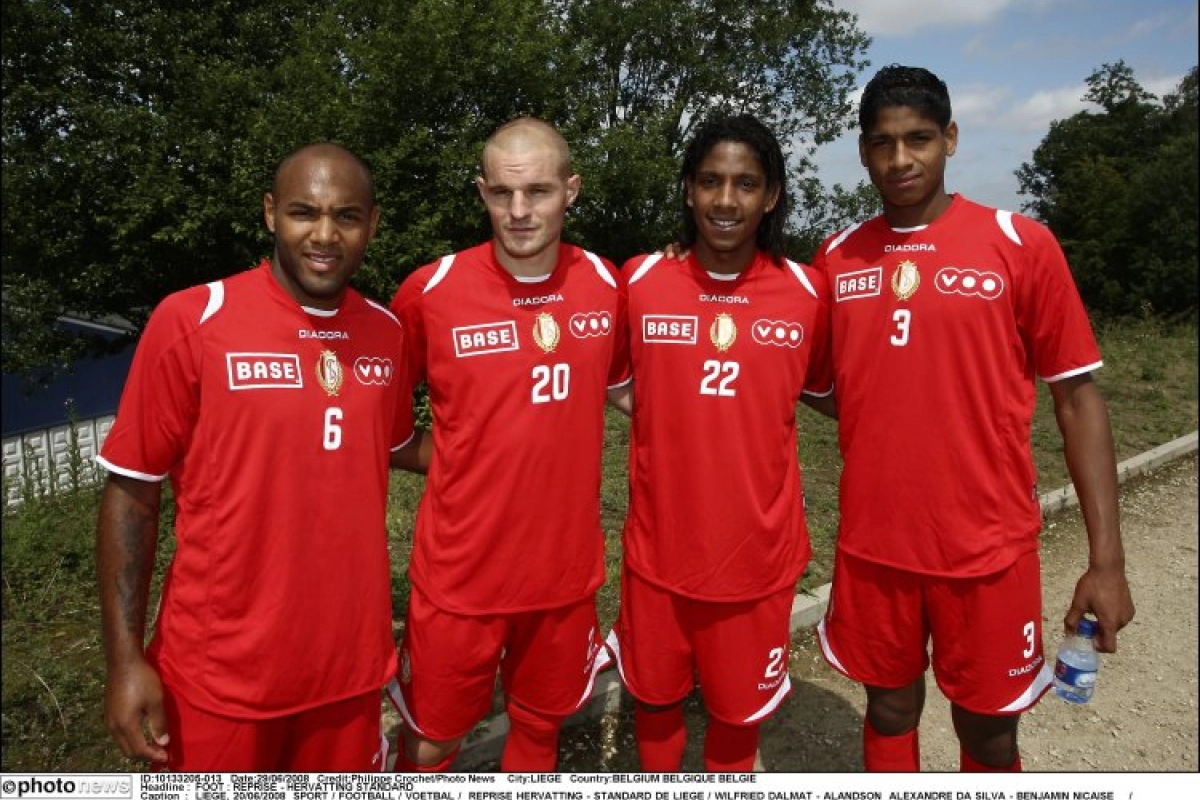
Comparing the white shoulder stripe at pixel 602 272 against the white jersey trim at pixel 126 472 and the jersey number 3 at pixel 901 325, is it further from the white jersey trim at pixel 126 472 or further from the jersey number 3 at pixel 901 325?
the white jersey trim at pixel 126 472

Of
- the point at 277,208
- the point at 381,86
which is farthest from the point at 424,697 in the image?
the point at 381,86

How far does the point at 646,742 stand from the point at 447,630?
959 mm

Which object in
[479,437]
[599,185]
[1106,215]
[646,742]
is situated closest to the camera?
[479,437]

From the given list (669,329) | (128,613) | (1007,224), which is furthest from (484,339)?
(1007,224)

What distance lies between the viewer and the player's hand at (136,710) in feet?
7.49

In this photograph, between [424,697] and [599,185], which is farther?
[599,185]

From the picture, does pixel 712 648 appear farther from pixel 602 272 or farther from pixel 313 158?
pixel 313 158

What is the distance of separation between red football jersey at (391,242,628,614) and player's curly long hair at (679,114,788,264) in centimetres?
64

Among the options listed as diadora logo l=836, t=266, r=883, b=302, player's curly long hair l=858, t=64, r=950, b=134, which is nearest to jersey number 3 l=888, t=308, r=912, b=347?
diadora logo l=836, t=266, r=883, b=302

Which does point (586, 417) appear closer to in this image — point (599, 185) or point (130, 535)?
point (130, 535)

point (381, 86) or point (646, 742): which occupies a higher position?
point (381, 86)

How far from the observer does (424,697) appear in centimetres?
299

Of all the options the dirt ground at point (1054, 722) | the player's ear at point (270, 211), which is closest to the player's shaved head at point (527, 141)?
the player's ear at point (270, 211)

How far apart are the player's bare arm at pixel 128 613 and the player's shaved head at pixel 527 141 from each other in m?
1.55
